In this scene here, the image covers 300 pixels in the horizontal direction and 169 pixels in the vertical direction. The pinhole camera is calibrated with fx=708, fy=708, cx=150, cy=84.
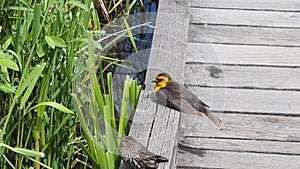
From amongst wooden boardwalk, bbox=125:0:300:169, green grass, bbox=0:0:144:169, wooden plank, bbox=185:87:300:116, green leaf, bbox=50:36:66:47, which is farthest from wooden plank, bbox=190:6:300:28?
green leaf, bbox=50:36:66:47

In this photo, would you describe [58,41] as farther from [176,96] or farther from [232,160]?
[232,160]

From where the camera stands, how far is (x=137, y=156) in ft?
7.07

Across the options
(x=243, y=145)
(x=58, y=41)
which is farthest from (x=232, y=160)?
Answer: (x=58, y=41)

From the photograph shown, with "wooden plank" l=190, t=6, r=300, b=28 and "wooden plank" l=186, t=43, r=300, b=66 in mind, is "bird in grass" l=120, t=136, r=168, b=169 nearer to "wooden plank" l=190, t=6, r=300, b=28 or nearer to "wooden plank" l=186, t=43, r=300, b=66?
"wooden plank" l=186, t=43, r=300, b=66

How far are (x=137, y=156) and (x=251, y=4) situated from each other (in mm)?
2105

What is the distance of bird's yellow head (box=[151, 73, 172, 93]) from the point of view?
2595mm

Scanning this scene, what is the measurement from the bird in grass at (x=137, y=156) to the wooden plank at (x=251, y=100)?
0.85 meters

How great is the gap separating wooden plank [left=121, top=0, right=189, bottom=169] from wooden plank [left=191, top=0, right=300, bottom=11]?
0.52 meters

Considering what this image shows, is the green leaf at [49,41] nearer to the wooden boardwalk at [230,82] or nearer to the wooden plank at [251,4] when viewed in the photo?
the wooden boardwalk at [230,82]

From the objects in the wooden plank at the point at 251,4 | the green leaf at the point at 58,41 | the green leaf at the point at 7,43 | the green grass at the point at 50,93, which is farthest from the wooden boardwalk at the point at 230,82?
the green leaf at the point at 7,43

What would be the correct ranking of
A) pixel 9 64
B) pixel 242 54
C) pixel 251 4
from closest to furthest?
pixel 9 64, pixel 242 54, pixel 251 4

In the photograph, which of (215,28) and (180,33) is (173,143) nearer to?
(180,33)

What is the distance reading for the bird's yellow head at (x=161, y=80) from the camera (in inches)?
102

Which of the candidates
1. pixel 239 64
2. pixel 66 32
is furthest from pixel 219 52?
pixel 66 32
